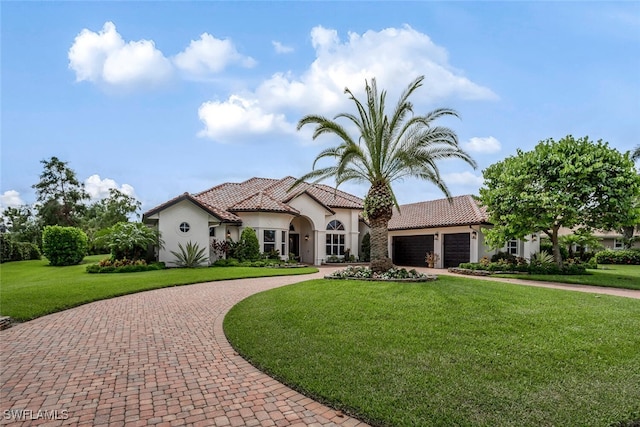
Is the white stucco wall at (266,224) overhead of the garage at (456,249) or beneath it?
overhead

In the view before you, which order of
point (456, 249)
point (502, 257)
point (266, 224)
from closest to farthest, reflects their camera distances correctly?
point (502, 257) < point (456, 249) < point (266, 224)

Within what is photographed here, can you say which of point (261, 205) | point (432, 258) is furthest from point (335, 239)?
point (432, 258)

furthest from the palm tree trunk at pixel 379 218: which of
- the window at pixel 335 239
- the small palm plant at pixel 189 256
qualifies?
the window at pixel 335 239

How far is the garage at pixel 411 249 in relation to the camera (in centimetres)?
2756

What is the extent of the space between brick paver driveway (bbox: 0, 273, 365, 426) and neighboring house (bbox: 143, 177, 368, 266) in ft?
45.4

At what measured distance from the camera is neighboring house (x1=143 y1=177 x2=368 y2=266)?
74.3 ft

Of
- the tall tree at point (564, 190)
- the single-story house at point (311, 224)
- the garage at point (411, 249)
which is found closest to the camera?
the tall tree at point (564, 190)

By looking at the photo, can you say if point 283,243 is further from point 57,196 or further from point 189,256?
point 57,196

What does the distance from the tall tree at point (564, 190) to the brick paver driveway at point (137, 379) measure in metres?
16.5

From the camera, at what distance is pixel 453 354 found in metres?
5.91

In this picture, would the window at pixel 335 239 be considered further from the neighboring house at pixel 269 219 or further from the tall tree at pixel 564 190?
the tall tree at pixel 564 190

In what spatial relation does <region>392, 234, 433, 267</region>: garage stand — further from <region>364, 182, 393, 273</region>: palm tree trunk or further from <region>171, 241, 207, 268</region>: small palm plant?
<region>171, 241, 207, 268</region>: small palm plant

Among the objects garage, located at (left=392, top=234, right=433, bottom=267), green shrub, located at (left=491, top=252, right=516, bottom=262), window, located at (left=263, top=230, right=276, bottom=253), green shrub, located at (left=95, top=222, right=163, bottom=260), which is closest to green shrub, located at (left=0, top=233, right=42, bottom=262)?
green shrub, located at (left=95, top=222, right=163, bottom=260)

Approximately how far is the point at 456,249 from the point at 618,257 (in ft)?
58.9
